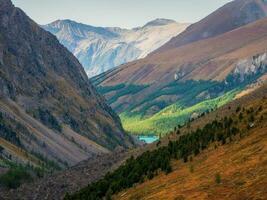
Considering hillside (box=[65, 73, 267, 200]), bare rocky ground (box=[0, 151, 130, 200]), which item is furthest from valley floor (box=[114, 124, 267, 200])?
bare rocky ground (box=[0, 151, 130, 200])

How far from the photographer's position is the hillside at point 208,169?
268 ft

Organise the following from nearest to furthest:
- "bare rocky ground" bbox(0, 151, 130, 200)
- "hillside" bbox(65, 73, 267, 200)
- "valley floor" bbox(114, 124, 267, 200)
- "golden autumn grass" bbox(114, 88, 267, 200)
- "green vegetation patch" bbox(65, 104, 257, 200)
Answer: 1. "valley floor" bbox(114, 124, 267, 200)
2. "golden autumn grass" bbox(114, 88, 267, 200)
3. "hillside" bbox(65, 73, 267, 200)
4. "green vegetation patch" bbox(65, 104, 257, 200)
5. "bare rocky ground" bbox(0, 151, 130, 200)

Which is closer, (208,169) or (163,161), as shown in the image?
(208,169)

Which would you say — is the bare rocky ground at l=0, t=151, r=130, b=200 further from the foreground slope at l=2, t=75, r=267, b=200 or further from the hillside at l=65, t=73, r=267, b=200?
the hillside at l=65, t=73, r=267, b=200

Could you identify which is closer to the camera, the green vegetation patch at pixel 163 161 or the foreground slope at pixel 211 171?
the foreground slope at pixel 211 171

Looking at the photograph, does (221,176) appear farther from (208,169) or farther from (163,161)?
(163,161)

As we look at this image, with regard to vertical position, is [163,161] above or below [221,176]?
below

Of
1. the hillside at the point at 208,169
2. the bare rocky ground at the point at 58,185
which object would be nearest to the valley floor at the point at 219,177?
the hillside at the point at 208,169

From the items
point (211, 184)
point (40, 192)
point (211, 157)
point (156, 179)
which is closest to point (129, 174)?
point (156, 179)

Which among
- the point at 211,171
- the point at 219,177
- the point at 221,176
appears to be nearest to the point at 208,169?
the point at 211,171

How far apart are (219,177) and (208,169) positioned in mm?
13945

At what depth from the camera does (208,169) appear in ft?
332

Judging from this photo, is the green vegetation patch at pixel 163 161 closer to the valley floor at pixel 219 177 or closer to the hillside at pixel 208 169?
the hillside at pixel 208 169

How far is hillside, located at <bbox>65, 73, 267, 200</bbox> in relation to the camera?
268 ft
